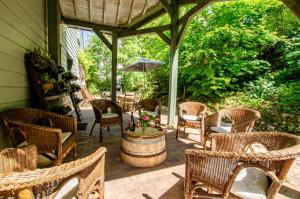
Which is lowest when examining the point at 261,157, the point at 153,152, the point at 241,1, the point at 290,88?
the point at 153,152

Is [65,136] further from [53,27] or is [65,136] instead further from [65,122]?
[53,27]

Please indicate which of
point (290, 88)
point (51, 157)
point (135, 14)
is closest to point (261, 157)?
point (51, 157)

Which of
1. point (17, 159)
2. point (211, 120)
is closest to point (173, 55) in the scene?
point (211, 120)

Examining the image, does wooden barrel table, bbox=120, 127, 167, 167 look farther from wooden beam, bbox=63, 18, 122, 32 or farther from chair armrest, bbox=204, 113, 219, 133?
wooden beam, bbox=63, 18, 122, 32

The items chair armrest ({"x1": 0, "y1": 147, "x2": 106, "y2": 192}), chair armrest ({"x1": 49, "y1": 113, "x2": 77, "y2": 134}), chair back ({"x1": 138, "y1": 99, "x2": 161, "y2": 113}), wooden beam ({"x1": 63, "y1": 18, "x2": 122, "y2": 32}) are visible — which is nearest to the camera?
chair armrest ({"x1": 0, "y1": 147, "x2": 106, "y2": 192})

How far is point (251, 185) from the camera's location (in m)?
1.45

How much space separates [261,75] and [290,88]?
1.46 m

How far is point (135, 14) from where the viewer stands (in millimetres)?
5699

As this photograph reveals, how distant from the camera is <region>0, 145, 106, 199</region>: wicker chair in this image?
0.79 m

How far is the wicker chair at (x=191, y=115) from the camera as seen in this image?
365cm

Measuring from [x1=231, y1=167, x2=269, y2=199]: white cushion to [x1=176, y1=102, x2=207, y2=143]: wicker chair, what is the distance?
196 cm

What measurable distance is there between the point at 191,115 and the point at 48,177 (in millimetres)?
3523

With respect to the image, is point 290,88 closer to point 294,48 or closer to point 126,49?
point 294,48

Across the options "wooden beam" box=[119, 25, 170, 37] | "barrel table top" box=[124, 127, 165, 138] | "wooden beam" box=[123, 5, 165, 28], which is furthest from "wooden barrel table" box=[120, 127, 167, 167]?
"wooden beam" box=[123, 5, 165, 28]
